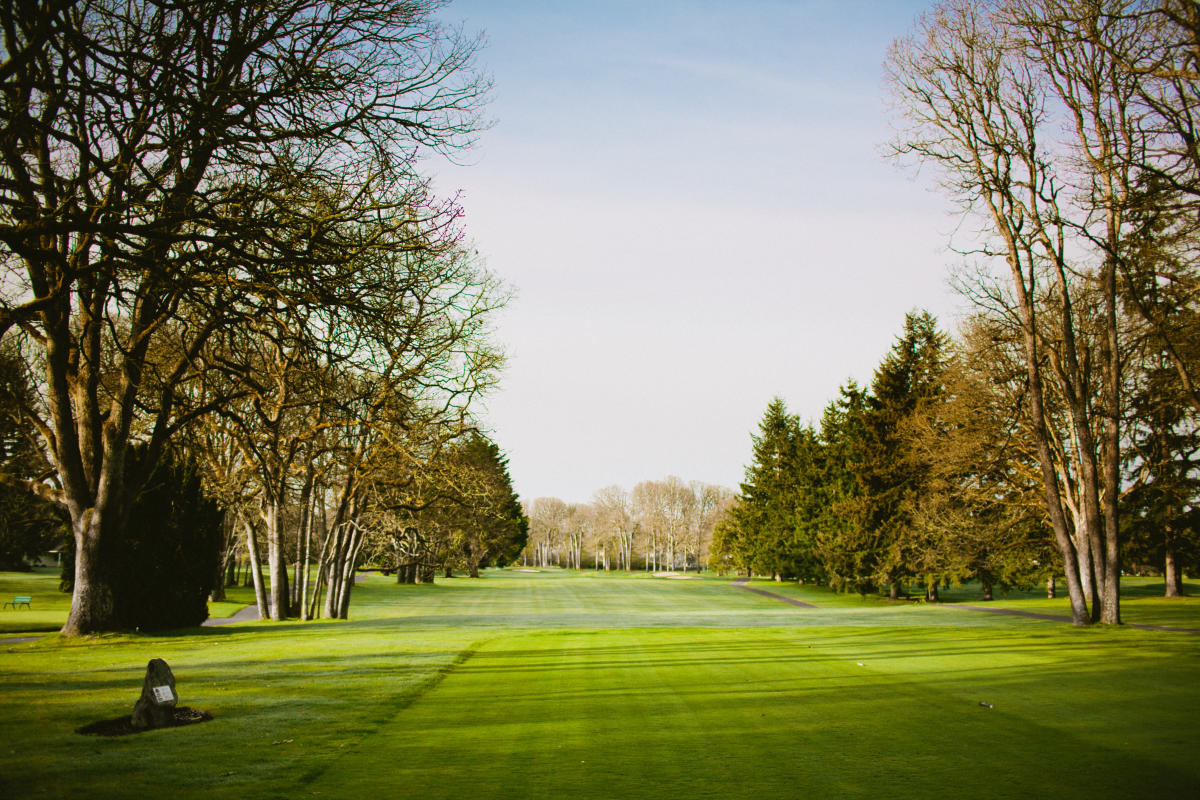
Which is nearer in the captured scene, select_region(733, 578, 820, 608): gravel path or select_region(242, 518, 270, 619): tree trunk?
select_region(242, 518, 270, 619): tree trunk

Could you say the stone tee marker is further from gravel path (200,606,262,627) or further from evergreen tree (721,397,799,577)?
evergreen tree (721,397,799,577)

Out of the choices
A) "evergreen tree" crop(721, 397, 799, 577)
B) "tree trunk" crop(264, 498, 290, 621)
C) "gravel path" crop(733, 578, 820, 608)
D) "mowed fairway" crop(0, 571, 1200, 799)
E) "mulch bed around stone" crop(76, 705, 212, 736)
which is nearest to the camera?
"mowed fairway" crop(0, 571, 1200, 799)

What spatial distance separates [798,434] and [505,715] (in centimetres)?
5324

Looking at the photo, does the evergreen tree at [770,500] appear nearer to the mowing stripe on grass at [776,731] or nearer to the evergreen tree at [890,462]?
the evergreen tree at [890,462]

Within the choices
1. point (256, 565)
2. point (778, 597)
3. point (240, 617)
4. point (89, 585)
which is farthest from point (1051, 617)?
point (240, 617)

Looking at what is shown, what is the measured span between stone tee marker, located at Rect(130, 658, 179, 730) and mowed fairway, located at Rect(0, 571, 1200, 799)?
320 millimetres

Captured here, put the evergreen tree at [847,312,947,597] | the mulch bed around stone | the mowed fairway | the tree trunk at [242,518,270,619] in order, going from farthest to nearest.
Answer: the evergreen tree at [847,312,947,597]
the tree trunk at [242,518,270,619]
the mulch bed around stone
the mowed fairway

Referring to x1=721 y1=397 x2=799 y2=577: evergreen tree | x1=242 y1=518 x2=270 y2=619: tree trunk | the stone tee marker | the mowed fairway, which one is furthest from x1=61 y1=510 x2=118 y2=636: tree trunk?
x1=721 y1=397 x2=799 y2=577: evergreen tree

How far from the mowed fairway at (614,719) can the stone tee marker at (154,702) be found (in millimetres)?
320

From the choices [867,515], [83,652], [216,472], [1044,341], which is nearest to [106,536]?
[83,652]

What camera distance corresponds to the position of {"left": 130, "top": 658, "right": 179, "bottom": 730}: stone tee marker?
7.97 m

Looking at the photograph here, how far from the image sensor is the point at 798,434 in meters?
60.0

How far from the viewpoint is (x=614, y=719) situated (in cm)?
920

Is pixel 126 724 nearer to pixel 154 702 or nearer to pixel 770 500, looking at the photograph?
pixel 154 702
